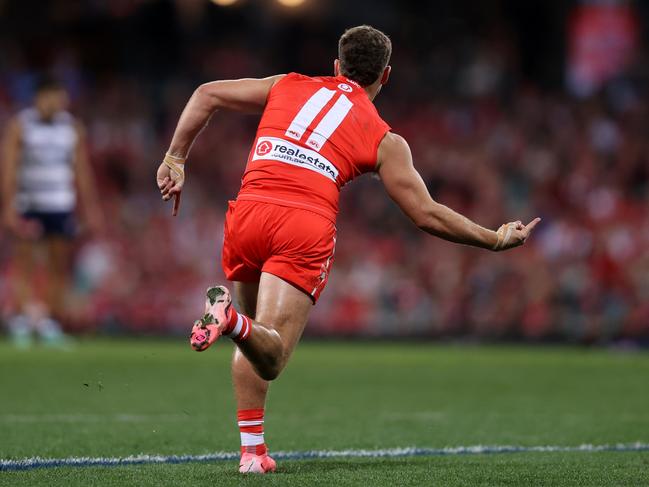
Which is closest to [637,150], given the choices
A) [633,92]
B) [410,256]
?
[633,92]

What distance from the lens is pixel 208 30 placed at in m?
23.7

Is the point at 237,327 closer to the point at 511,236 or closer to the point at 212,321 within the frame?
the point at 212,321

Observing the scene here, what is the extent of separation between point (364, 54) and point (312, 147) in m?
Answer: 0.56

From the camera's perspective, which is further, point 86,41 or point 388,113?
point 86,41

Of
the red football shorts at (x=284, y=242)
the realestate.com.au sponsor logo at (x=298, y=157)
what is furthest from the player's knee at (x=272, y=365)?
the realestate.com.au sponsor logo at (x=298, y=157)

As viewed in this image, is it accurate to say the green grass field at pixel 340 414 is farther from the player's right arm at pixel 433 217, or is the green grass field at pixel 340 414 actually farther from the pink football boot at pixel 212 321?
the player's right arm at pixel 433 217

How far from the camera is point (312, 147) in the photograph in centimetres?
584

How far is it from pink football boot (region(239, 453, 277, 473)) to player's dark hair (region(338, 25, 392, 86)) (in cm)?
189

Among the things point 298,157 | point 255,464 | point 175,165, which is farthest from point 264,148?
point 255,464

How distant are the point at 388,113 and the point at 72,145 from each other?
9280 millimetres

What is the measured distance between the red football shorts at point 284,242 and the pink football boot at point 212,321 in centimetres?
51

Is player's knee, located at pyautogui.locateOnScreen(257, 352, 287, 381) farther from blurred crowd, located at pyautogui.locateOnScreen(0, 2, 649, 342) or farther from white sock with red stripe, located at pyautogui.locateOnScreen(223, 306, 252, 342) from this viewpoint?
blurred crowd, located at pyautogui.locateOnScreen(0, 2, 649, 342)

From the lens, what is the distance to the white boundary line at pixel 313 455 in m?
5.83

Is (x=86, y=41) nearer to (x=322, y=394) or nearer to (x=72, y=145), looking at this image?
(x=72, y=145)
